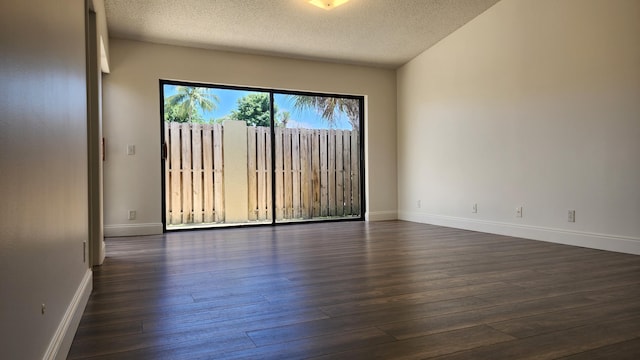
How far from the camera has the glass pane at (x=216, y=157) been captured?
5504mm

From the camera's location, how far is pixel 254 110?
5926mm

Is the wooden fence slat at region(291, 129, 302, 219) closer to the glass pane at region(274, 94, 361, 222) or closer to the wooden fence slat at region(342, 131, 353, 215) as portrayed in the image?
the glass pane at region(274, 94, 361, 222)

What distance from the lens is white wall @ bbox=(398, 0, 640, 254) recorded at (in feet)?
11.7

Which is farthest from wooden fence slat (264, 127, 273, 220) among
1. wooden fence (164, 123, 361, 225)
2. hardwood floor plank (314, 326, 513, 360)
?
hardwood floor plank (314, 326, 513, 360)

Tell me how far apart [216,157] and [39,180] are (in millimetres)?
4504

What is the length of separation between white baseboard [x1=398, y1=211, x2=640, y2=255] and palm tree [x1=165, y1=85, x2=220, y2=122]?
348 cm

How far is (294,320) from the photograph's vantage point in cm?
189

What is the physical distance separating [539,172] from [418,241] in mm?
1449

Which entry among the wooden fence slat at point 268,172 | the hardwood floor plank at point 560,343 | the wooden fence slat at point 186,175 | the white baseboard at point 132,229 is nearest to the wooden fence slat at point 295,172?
the wooden fence slat at point 268,172

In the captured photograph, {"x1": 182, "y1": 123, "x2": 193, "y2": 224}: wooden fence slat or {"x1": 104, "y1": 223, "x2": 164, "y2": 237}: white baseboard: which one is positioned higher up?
{"x1": 182, "y1": 123, "x2": 193, "y2": 224}: wooden fence slat

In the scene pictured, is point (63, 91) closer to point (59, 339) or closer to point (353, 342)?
point (59, 339)

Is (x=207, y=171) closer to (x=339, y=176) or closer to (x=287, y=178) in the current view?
(x=287, y=178)

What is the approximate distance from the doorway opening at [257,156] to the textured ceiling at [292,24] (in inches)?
26.9

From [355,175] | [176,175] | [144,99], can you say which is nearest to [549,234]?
[355,175]
